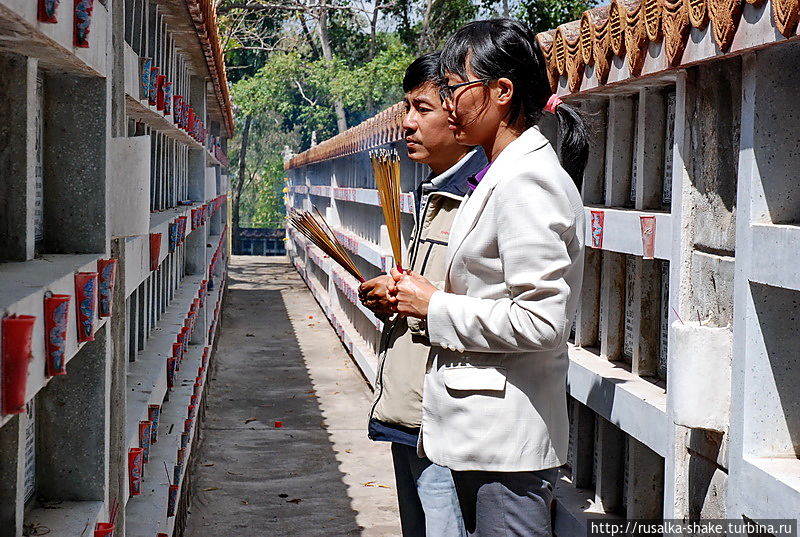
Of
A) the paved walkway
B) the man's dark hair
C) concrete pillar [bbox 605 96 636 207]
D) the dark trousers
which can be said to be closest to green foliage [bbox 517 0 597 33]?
the paved walkway

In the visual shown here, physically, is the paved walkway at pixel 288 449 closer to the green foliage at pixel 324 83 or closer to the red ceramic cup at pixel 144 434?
the red ceramic cup at pixel 144 434

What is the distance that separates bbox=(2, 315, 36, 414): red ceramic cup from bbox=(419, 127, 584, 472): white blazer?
0.98 m

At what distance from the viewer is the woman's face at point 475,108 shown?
2670mm

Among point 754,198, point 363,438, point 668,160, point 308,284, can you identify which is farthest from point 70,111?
point 308,284

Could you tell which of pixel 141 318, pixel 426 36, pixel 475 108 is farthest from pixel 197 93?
pixel 426 36

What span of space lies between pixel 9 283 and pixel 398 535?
4.24 metres

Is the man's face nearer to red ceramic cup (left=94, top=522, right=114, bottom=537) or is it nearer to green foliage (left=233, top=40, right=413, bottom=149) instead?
red ceramic cup (left=94, top=522, right=114, bottom=537)

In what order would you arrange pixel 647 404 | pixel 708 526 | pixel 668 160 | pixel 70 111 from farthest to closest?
pixel 668 160
pixel 647 404
pixel 708 526
pixel 70 111

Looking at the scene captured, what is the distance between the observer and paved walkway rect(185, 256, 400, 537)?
633 centimetres

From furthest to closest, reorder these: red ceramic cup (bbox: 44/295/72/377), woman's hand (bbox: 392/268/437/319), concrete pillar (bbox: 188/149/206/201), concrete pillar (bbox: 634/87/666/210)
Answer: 1. concrete pillar (bbox: 188/149/206/201)
2. concrete pillar (bbox: 634/87/666/210)
3. woman's hand (bbox: 392/268/437/319)
4. red ceramic cup (bbox: 44/295/72/377)

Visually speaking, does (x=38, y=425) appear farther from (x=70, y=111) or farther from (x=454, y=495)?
(x=454, y=495)

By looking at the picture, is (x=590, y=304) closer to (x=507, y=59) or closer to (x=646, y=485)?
(x=646, y=485)

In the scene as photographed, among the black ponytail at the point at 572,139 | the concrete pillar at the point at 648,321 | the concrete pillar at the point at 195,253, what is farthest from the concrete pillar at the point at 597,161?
the concrete pillar at the point at 195,253

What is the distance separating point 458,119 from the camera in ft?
8.89
